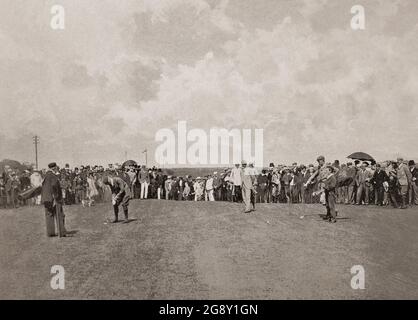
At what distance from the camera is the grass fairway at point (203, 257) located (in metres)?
11.3

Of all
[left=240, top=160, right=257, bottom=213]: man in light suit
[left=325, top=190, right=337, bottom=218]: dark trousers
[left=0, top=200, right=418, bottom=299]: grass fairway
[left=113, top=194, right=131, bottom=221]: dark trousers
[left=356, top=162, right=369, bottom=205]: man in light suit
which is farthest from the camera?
[left=356, top=162, right=369, bottom=205]: man in light suit

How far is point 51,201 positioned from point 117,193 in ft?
6.12

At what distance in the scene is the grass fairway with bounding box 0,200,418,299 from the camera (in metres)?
11.3

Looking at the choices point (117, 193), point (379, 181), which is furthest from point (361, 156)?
point (117, 193)

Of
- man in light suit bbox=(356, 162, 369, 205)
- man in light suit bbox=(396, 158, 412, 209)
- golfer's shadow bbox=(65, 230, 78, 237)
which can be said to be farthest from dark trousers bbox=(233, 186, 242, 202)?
golfer's shadow bbox=(65, 230, 78, 237)

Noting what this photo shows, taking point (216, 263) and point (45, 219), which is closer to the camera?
point (216, 263)

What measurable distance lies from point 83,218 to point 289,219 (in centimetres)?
617

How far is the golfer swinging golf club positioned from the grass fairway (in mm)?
465

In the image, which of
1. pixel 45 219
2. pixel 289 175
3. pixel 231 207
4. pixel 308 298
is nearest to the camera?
pixel 308 298

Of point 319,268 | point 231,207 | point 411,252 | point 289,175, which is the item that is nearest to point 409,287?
point 411,252

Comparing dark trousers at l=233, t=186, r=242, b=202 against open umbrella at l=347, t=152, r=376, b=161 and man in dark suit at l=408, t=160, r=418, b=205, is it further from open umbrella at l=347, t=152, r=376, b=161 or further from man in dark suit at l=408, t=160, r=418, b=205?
man in dark suit at l=408, t=160, r=418, b=205

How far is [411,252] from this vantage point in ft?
43.4

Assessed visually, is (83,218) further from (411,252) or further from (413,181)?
(413,181)

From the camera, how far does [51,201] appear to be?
1295cm
